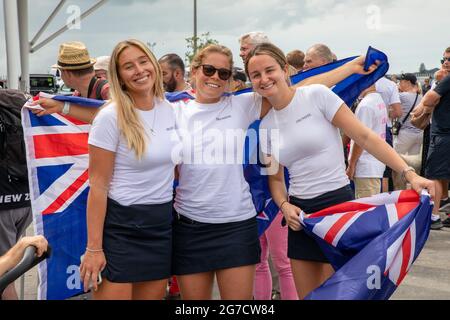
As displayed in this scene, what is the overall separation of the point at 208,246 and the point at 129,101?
828 millimetres

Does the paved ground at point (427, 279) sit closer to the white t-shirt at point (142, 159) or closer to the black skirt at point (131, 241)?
the black skirt at point (131, 241)

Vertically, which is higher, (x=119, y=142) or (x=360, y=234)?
(x=119, y=142)

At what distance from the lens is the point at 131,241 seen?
2742 mm

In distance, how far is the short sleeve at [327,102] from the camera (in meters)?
2.87

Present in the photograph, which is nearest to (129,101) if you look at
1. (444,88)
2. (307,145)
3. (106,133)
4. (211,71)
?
(106,133)

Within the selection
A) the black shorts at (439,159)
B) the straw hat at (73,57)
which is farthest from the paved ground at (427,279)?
the straw hat at (73,57)

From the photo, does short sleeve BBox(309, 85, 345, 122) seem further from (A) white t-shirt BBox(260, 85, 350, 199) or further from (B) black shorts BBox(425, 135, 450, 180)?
(B) black shorts BBox(425, 135, 450, 180)

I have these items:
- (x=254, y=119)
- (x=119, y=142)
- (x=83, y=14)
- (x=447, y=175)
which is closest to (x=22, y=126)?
(x=119, y=142)

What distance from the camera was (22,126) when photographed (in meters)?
3.49

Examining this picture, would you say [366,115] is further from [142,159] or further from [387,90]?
[142,159]

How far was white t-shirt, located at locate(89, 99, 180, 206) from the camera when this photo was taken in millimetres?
2637

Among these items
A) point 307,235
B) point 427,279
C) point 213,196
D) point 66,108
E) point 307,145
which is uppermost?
point 66,108
